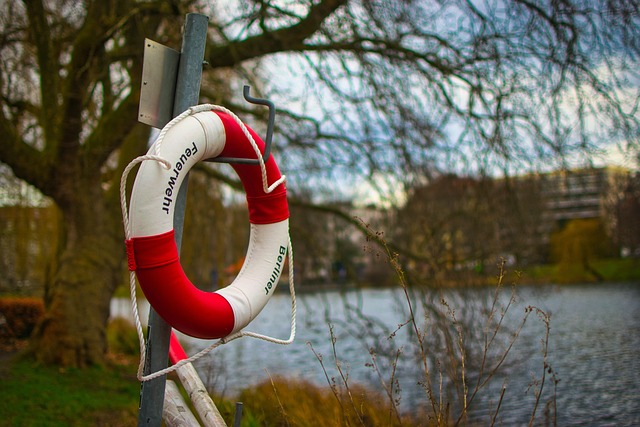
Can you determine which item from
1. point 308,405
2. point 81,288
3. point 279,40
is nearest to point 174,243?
point 308,405

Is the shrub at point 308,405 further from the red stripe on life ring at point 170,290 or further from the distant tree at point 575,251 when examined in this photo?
the distant tree at point 575,251

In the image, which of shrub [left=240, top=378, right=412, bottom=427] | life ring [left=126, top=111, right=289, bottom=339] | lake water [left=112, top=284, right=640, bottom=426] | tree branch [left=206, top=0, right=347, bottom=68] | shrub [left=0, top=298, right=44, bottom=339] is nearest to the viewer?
life ring [left=126, top=111, right=289, bottom=339]

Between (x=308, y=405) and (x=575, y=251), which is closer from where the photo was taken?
(x=308, y=405)

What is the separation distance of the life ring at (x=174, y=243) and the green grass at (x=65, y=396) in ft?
7.87

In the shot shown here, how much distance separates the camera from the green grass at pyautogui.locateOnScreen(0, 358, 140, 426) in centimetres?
438

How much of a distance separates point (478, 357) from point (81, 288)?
3933 mm

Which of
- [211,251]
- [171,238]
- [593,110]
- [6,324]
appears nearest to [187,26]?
[171,238]

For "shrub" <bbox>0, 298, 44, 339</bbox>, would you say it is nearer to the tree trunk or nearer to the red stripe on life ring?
the tree trunk

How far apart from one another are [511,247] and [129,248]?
519 cm

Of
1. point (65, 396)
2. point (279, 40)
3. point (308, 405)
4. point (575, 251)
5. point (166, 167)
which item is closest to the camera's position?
point (166, 167)

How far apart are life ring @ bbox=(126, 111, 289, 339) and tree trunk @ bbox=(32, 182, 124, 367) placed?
4622 mm

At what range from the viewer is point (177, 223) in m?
2.13

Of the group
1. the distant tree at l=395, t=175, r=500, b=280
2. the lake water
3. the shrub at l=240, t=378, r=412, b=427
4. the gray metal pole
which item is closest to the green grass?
the lake water

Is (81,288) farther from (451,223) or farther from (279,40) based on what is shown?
(451,223)
